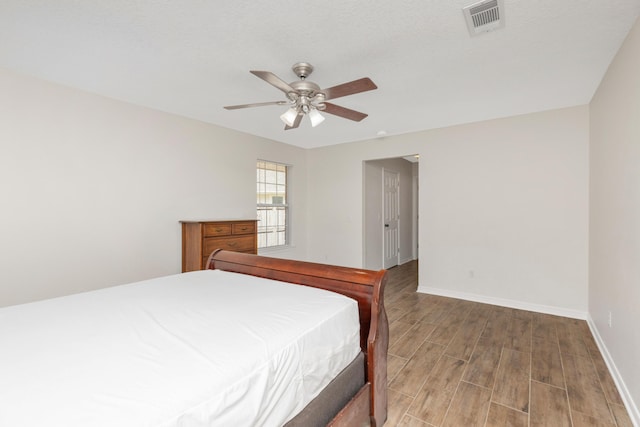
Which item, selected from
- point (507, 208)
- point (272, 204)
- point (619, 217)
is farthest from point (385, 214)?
point (619, 217)

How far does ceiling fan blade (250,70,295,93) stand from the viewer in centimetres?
179

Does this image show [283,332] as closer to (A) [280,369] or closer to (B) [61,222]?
(A) [280,369]

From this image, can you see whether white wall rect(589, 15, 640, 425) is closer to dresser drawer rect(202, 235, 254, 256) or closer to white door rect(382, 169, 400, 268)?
white door rect(382, 169, 400, 268)

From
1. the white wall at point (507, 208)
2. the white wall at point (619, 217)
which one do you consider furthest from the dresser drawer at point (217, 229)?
the white wall at point (619, 217)

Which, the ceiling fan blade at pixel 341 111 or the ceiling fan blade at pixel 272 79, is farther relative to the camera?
the ceiling fan blade at pixel 341 111

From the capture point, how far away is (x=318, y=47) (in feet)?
6.86

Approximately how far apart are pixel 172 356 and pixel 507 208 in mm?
4006

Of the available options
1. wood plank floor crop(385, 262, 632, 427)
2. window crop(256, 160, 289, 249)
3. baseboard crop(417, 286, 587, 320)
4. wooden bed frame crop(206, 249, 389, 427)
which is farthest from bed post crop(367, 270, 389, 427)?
window crop(256, 160, 289, 249)

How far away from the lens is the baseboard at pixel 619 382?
1702 millimetres

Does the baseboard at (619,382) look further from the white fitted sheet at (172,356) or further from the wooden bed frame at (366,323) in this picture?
the white fitted sheet at (172,356)

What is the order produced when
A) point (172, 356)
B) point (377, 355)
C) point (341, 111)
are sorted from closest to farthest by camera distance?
1. point (172, 356)
2. point (377, 355)
3. point (341, 111)

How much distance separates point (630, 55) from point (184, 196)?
4.25 metres

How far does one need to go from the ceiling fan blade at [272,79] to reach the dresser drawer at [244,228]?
2.13 meters

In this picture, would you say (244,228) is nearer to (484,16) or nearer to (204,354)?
(204,354)
